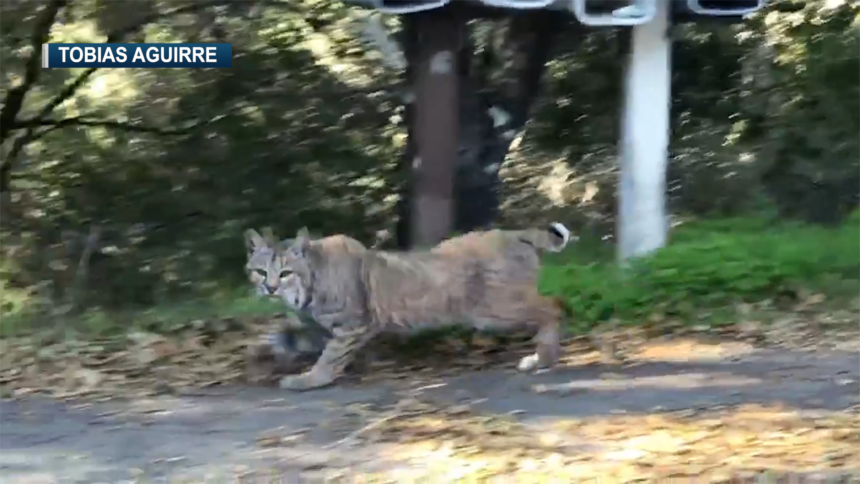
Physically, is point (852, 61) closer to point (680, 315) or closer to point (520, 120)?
point (520, 120)

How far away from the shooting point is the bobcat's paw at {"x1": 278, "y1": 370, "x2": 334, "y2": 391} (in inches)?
291

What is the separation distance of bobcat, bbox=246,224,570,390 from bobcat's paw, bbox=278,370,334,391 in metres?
0.05

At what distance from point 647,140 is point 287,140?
16.2 ft

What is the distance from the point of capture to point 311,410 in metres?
6.81

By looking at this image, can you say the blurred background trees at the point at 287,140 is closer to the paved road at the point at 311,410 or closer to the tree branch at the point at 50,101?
the tree branch at the point at 50,101

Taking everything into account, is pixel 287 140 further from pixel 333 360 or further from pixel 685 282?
pixel 333 360

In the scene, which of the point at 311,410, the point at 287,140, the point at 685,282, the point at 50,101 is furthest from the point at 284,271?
the point at 50,101

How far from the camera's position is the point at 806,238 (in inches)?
396

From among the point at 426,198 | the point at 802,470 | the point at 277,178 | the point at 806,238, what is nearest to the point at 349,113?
the point at 277,178

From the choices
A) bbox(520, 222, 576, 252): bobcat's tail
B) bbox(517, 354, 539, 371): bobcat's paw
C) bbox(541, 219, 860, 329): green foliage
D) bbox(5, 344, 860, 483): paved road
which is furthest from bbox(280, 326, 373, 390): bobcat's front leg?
bbox(541, 219, 860, 329): green foliage

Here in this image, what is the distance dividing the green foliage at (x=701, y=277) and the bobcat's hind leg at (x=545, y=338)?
0.94 meters

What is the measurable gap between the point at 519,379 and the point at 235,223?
6287 mm

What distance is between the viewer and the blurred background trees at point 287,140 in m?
13.0

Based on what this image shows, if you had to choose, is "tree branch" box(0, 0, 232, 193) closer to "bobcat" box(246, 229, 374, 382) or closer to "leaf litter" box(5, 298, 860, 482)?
"leaf litter" box(5, 298, 860, 482)
